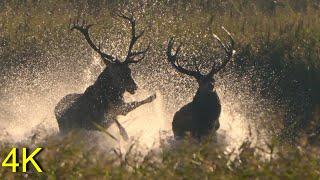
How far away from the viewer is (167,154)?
6691mm

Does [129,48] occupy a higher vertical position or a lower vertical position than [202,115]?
higher

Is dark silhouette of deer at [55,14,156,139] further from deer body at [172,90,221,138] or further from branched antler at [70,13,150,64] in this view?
deer body at [172,90,221,138]

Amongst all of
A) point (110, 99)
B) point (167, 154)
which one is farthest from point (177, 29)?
point (167, 154)

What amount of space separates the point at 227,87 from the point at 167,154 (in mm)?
10960

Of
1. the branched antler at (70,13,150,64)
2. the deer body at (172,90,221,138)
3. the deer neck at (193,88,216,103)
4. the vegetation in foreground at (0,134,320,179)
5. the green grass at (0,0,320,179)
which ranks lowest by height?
the vegetation in foreground at (0,134,320,179)

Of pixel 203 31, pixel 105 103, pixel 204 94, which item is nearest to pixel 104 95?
pixel 105 103

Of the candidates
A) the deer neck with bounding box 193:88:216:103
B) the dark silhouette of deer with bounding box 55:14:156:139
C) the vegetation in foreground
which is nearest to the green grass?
the deer neck with bounding box 193:88:216:103

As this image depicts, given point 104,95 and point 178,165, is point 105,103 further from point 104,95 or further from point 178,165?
point 178,165

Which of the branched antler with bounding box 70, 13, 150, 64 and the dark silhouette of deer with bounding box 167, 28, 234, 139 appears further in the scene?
the branched antler with bounding box 70, 13, 150, 64

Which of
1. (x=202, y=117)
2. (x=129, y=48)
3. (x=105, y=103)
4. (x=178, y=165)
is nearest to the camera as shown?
(x=178, y=165)

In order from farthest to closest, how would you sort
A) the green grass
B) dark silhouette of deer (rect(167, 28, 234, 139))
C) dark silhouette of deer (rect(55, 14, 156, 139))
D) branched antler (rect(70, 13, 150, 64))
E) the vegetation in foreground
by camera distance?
the green grass
branched antler (rect(70, 13, 150, 64))
dark silhouette of deer (rect(55, 14, 156, 139))
dark silhouette of deer (rect(167, 28, 234, 139))
the vegetation in foreground

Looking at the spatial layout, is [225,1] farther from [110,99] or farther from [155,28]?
[110,99]

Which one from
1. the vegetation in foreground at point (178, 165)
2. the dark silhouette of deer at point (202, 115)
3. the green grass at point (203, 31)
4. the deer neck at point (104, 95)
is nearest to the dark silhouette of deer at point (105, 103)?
the deer neck at point (104, 95)

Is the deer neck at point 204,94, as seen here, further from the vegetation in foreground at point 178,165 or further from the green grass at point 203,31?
the vegetation in foreground at point 178,165
